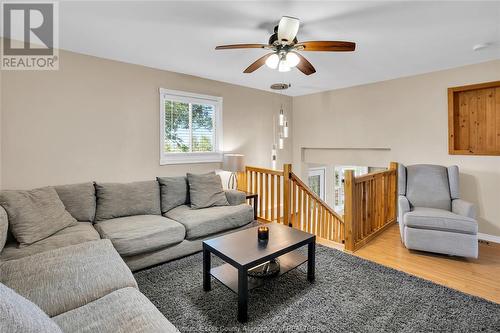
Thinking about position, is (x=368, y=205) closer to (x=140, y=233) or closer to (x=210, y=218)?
(x=210, y=218)

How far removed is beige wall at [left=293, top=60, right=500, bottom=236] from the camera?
3521 mm

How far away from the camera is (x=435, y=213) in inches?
119

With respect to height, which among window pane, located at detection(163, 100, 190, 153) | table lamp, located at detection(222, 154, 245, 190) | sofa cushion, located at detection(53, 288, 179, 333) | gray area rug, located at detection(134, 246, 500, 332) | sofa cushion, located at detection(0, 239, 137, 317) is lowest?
gray area rug, located at detection(134, 246, 500, 332)

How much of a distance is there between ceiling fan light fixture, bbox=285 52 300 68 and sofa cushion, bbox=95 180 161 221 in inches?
90.1

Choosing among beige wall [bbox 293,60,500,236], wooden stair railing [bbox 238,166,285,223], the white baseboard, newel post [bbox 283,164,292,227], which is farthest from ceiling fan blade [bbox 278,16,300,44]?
the white baseboard

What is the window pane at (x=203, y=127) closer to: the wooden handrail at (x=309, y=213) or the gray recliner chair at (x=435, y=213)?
the wooden handrail at (x=309, y=213)

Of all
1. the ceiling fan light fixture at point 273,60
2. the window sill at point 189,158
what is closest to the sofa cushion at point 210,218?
the window sill at point 189,158

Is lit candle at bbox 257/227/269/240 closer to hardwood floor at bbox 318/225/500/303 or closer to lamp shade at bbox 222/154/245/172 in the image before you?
hardwood floor at bbox 318/225/500/303

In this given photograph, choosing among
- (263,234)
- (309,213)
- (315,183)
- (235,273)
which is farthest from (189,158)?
(315,183)

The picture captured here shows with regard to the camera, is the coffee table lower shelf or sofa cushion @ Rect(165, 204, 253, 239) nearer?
the coffee table lower shelf

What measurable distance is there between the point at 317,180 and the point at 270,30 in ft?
15.6

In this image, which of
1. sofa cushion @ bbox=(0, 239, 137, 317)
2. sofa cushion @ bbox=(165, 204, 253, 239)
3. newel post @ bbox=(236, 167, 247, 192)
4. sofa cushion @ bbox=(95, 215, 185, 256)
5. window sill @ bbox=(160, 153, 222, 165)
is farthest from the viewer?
newel post @ bbox=(236, 167, 247, 192)

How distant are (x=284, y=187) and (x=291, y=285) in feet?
5.61

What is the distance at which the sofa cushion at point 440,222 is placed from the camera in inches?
109
